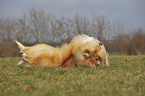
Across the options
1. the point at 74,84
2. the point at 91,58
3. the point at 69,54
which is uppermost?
the point at 69,54

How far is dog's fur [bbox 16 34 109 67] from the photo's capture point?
133 inches

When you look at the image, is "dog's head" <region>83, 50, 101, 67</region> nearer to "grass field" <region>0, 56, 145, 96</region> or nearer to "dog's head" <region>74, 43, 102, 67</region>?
"dog's head" <region>74, 43, 102, 67</region>

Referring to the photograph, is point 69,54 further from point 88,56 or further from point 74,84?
point 74,84

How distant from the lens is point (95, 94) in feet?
4.88

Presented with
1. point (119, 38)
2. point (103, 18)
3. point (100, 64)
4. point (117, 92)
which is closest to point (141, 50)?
point (119, 38)

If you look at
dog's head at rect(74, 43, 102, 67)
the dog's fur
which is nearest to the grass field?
the dog's fur

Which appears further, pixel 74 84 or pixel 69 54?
pixel 69 54

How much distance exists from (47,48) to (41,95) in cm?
210

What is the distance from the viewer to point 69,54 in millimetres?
3504

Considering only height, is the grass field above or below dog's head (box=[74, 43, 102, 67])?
below

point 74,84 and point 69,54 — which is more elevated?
point 69,54

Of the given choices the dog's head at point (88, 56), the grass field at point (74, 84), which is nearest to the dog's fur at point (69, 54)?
the dog's head at point (88, 56)

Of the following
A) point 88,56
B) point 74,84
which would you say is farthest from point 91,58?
point 74,84

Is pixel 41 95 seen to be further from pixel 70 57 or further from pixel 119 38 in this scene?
pixel 119 38
